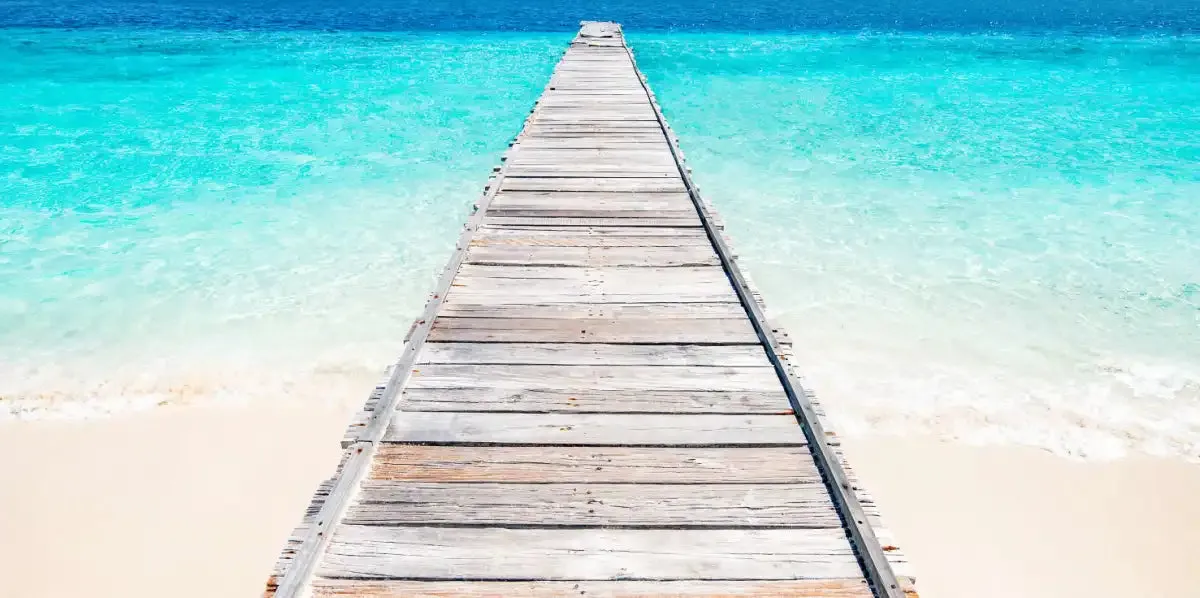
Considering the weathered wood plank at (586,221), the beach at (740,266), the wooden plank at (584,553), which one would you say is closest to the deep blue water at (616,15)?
the beach at (740,266)

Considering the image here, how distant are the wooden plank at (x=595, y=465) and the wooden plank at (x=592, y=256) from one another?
2656 millimetres

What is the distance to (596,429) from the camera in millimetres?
4457

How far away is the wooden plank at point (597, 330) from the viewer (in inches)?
213

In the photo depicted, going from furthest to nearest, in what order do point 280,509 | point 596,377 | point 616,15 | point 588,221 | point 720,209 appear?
A: point 616,15 → point 720,209 → point 588,221 → point 280,509 → point 596,377

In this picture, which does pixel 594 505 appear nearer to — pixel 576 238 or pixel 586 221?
pixel 576 238

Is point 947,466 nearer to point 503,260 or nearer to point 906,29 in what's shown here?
point 503,260

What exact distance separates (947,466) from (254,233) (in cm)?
1113

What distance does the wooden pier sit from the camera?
11.4 feet

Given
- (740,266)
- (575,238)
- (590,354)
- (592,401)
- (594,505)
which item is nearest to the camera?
(594,505)

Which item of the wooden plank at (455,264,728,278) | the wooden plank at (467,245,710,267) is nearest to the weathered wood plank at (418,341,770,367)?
the wooden plank at (455,264,728,278)

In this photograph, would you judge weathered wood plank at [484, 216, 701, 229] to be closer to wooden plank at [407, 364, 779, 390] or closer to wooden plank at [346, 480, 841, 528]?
wooden plank at [407, 364, 779, 390]

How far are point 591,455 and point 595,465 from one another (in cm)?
9

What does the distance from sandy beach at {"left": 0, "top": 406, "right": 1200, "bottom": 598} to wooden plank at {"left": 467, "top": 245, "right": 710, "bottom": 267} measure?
2481mm

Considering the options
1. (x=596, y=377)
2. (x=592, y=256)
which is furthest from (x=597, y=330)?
(x=592, y=256)
